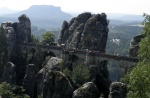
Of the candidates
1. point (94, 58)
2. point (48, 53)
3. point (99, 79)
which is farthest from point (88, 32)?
point (99, 79)

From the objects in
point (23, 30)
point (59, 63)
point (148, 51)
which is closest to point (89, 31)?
point (59, 63)

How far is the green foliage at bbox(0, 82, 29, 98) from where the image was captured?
237ft

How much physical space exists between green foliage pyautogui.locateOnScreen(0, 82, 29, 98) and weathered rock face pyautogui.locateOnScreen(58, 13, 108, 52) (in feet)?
71.4

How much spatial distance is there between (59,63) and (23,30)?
37668 mm

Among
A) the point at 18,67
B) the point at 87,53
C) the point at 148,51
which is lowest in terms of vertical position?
the point at 18,67

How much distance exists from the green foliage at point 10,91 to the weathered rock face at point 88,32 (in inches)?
857

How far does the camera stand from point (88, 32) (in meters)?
91.0

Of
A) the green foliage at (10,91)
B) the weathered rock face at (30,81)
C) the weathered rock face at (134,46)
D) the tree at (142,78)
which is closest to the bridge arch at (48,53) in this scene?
the weathered rock face at (30,81)

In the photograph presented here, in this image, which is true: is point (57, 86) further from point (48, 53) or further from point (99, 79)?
point (48, 53)

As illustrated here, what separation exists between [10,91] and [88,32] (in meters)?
28.0

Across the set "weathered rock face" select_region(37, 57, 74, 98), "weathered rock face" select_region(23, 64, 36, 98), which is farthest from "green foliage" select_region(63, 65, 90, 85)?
"weathered rock face" select_region(23, 64, 36, 98)

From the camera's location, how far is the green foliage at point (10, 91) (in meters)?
72.2

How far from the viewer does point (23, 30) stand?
109 m

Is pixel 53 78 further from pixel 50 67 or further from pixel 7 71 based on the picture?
pixel 7 71
